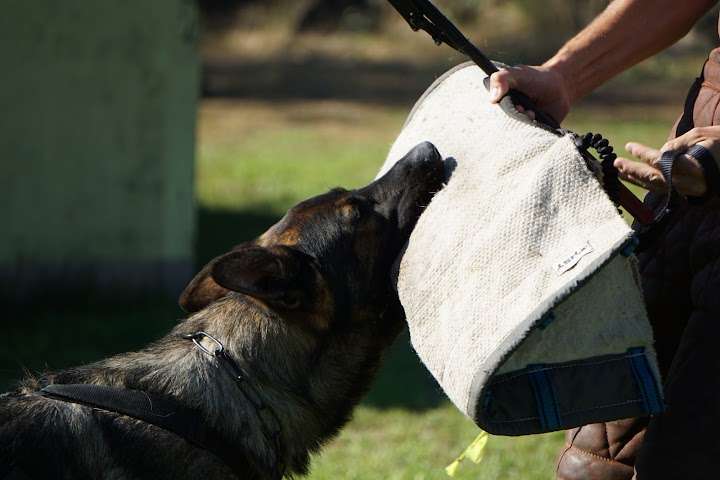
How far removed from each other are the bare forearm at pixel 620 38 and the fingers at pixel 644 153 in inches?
22.3

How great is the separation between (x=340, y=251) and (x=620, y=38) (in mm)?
1105

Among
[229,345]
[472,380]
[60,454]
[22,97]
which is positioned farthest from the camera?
[22,97]

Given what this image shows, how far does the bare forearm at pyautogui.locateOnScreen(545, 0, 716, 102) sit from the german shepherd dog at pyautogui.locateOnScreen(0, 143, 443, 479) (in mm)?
576

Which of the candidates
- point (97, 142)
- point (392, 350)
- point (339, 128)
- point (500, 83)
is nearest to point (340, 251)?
point (392, 350)

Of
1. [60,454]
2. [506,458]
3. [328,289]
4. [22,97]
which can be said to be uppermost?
[22,97]

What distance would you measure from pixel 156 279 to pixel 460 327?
626 centimetres

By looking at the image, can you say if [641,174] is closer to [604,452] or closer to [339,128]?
[604,452]

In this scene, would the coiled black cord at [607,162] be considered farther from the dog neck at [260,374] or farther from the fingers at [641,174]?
the dog neck at [260,374]

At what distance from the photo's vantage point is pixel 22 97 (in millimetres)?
8148

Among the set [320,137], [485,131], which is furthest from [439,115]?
[320,137]

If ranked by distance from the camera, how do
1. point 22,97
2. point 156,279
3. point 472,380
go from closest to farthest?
1. point 472,380
2. point 22,97
3. point 156,279

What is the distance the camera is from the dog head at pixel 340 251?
3.41m

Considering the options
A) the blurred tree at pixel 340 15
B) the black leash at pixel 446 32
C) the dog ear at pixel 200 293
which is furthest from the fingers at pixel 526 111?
the blurred tree at pixel 340 15

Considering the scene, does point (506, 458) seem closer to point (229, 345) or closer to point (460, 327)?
point (229, 345)
